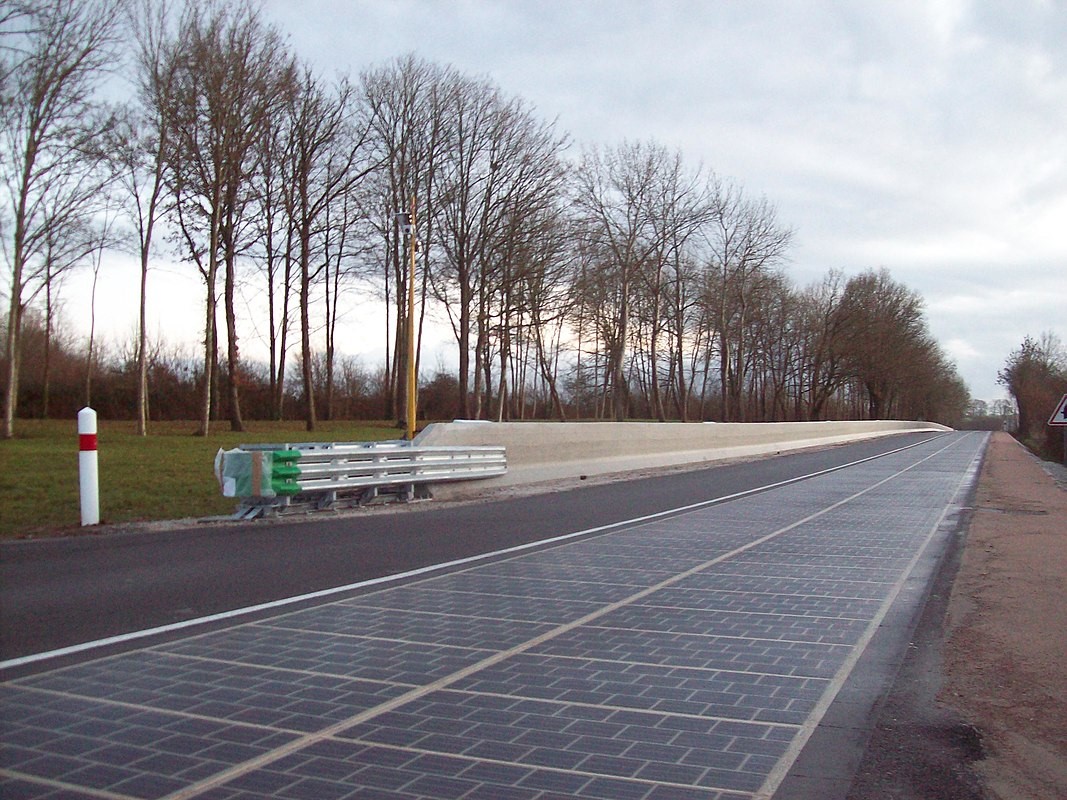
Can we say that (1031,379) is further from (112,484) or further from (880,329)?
(112,484)

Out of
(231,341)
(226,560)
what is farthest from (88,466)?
(231,341)

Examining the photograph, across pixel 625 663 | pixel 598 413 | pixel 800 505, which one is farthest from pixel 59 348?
pixel 625 663

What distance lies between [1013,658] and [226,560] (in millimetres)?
7095

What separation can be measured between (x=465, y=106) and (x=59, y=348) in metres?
28.5

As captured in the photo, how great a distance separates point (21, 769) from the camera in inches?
159

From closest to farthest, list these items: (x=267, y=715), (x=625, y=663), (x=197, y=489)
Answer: (x=267, y=715) < (x=625, y=663) < (x=197, y=489)

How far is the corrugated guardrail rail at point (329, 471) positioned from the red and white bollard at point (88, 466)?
171 centimetres

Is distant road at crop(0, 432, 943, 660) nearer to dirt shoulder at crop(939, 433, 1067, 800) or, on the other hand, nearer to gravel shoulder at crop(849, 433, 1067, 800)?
gravel shoulder at crop(849, 433, 1067, 800)

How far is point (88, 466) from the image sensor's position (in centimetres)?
1144

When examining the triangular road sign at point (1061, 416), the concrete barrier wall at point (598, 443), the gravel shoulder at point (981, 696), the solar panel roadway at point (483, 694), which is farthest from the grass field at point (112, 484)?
the triangular road sign at point (1061, 416)

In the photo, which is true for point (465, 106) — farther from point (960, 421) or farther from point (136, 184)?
point (960, 421)

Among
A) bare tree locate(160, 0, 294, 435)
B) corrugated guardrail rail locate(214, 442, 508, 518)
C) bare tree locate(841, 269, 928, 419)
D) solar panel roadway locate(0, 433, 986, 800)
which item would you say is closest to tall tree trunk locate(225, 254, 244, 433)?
bare tree locate(160, 0, 294, 435)

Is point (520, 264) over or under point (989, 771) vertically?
over

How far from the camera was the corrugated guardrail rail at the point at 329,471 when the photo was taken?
42.4 feet
